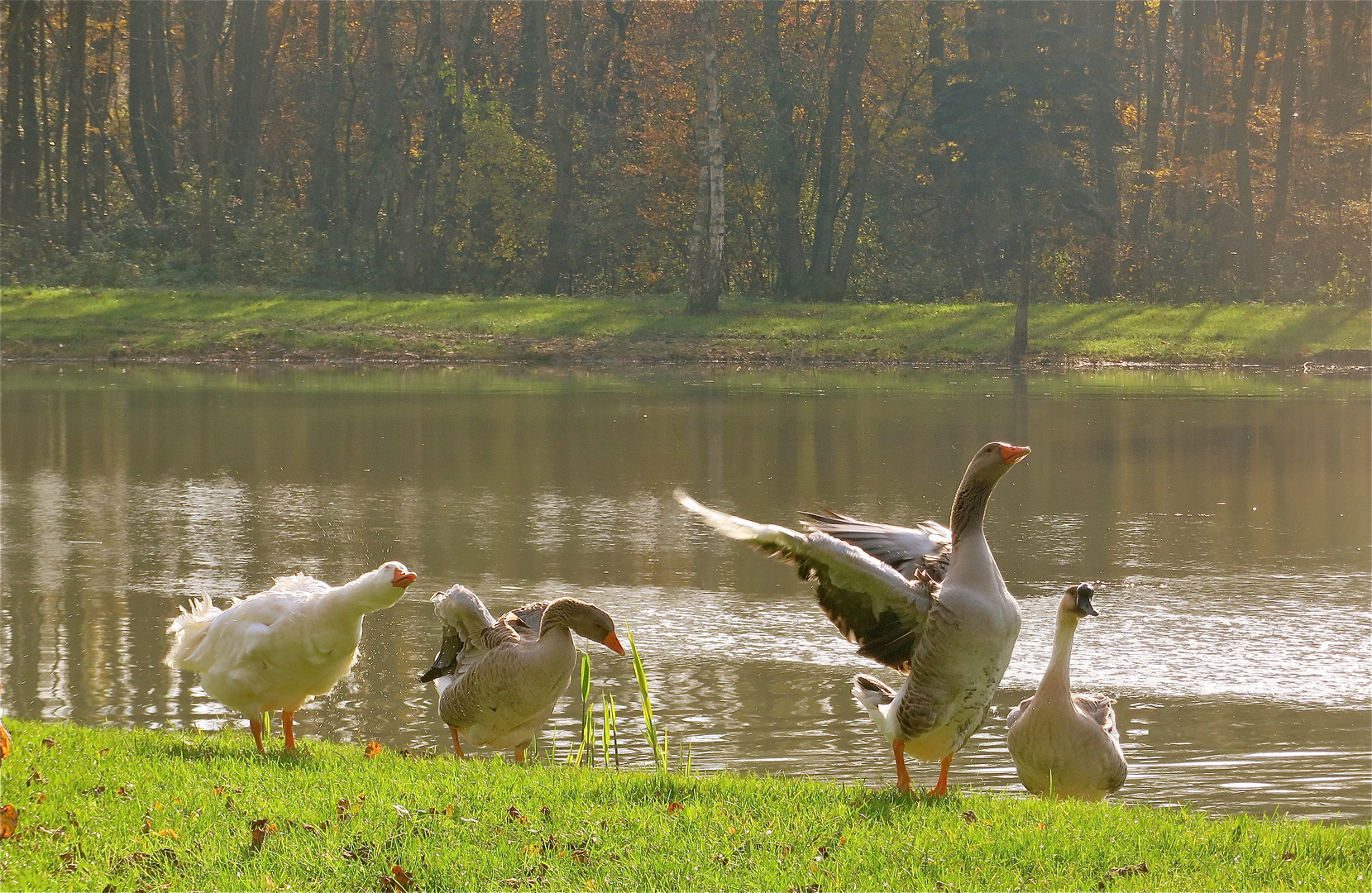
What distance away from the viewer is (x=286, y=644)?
6574mm

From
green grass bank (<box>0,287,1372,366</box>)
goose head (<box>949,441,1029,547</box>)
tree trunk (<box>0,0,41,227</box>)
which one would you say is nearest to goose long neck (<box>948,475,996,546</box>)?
goose head (<box>949,441,1029,547</box>)

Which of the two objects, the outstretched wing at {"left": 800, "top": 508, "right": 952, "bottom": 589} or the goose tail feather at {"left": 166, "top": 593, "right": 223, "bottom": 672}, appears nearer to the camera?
the outstretched wing at {"left": 800, "top": 508, "right": 952, "bottom": 589}

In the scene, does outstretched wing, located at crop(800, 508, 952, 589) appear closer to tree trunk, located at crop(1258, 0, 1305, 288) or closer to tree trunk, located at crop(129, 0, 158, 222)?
tree trunk, located at crop(1258, 0, 1305, 288)

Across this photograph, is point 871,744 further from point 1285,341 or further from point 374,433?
point 1285,341

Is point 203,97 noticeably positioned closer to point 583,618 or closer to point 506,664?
point 506,664

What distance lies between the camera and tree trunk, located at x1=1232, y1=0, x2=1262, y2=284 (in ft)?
146

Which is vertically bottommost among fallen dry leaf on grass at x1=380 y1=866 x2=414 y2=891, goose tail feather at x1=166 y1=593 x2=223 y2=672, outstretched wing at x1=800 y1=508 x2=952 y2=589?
fallen dry leaf on grass at x1=380 y1=866 x2=414 y2=891

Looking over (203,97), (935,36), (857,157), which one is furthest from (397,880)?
(935,36)

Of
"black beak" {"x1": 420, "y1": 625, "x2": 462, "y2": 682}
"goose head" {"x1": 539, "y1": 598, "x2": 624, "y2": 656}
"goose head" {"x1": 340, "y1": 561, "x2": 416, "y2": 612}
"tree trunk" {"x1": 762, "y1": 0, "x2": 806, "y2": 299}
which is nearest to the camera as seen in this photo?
"goose head" {"x1": 340, "y1": 561, "x2": 416, "y2": 612}

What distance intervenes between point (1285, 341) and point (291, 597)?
30.7 meters

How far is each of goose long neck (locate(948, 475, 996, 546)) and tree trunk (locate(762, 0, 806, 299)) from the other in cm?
3623

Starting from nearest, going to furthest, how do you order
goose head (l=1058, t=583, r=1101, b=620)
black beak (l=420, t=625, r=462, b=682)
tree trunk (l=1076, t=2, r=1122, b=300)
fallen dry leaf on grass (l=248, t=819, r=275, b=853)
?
fallen dry leaf on grass (l=248, t=819, r=275, b=853)
goose head (l=1058, t=583, r=1101, b=620)
black beak (l=420, t=625, r=462, b=682)
tree trunk (l=1076, t=2, r=1122, b=300)

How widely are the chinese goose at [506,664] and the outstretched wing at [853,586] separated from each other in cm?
100

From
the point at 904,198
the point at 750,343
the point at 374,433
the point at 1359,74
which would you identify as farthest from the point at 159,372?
the point at 1359,74
